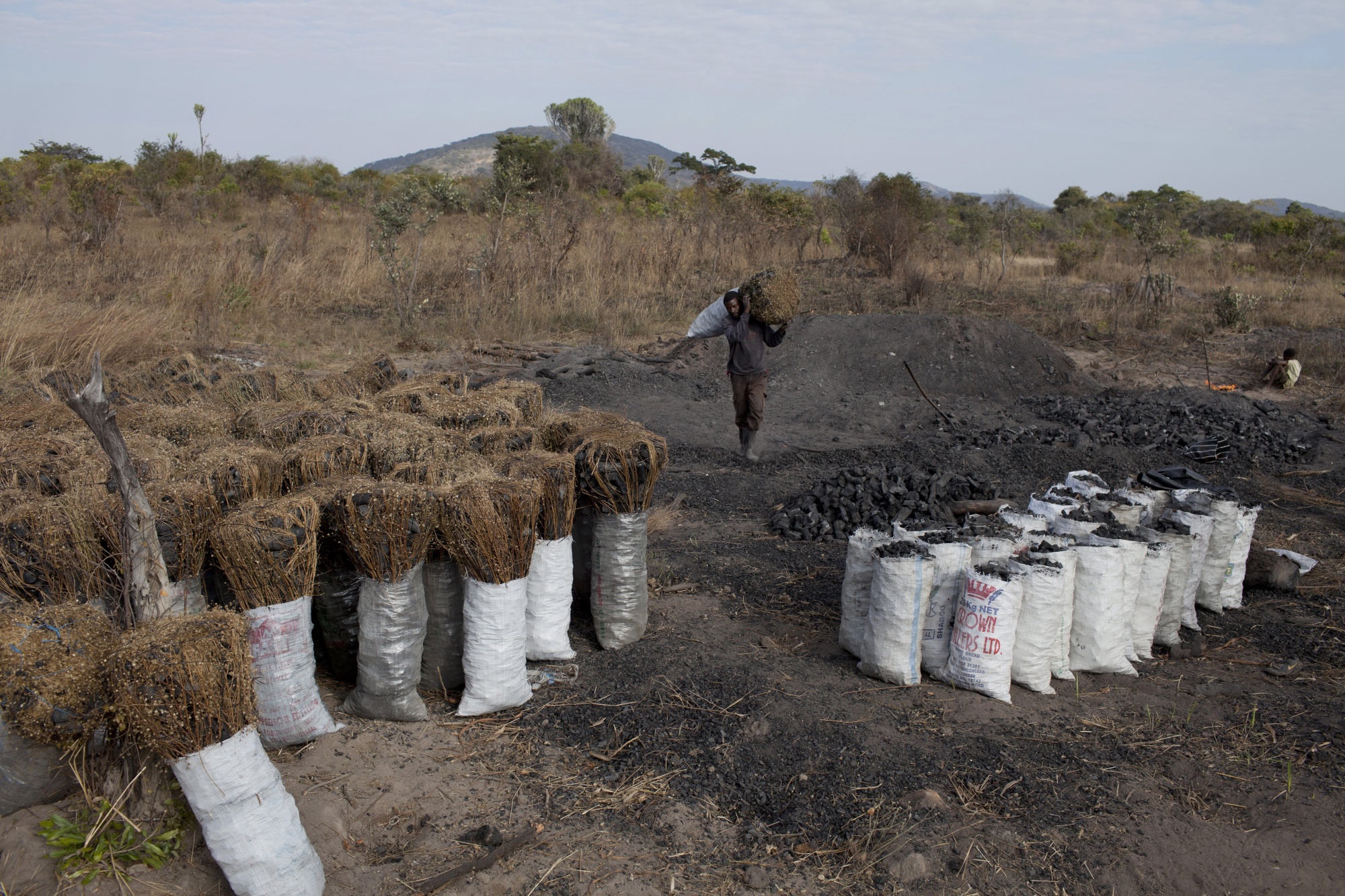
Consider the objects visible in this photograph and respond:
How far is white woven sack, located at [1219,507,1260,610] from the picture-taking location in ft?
14.0

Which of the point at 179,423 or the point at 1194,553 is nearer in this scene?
the point at 179,423

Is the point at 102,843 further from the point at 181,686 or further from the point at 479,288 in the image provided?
the point at 479,288

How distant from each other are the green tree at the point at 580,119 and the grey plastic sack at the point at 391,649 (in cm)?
4411

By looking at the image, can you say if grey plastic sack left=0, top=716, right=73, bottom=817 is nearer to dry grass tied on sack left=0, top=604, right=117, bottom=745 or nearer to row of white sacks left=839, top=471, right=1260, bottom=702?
dry grass tied on sack left=0, top=604, right=117, bottom=745

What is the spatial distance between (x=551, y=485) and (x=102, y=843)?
5.62 ft

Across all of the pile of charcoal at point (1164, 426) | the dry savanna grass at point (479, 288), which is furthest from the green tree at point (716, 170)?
the pile of charcoal at point (1164, 426)

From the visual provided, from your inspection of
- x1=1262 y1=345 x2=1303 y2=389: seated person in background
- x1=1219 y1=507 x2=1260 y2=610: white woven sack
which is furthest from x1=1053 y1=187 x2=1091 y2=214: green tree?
x1=1219 y1=507 x2=1260 y2=610: white woven sack

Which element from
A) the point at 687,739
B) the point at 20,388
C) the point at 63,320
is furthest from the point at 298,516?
the point at 63,320

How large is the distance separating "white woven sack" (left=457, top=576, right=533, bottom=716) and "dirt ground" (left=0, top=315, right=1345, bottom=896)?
0.09 meters

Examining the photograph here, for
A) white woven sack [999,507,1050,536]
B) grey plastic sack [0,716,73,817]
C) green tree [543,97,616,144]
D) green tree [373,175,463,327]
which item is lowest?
grey plastic sack [0,716,73,817]

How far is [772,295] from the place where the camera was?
6406 millimetres

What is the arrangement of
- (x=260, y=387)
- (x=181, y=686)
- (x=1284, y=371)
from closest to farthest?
(x=181, y=686) → (x=260, y=387) → (x=1284, y=371)

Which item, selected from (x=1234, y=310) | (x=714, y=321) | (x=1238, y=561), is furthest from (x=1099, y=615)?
(x=1234, y=310)

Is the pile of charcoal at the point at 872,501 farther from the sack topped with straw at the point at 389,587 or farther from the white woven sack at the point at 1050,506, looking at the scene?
the sack topped with straw at the point at 389,587
